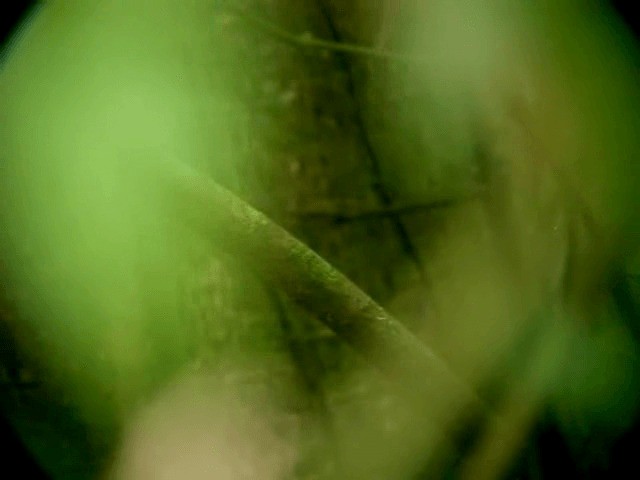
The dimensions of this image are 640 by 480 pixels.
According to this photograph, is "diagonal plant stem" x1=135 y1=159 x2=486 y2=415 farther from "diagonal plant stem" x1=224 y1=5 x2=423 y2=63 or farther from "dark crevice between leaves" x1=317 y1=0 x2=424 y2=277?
"dark crevice between leaves" x1=317 y1=0 x2=424 y2=277

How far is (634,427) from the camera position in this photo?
190 centimetres

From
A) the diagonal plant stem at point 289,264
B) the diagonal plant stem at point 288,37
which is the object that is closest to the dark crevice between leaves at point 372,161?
the diagonal plant stem at point 288,37

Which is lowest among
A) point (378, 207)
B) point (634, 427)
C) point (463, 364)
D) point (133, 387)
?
point (634, 427)

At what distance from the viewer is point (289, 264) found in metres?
A: 1.05

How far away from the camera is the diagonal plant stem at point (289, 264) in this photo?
1.04m

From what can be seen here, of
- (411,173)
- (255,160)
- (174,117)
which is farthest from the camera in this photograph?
(411,173)

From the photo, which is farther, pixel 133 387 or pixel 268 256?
pixel 133 387

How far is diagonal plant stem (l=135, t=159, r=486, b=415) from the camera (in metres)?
1.04

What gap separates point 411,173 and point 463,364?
0.61 metres

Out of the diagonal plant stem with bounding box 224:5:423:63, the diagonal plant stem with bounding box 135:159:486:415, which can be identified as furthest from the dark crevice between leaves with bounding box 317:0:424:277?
the diagonal plant stem with bounding box 135:159:486:415

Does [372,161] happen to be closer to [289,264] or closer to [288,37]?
[288,37]

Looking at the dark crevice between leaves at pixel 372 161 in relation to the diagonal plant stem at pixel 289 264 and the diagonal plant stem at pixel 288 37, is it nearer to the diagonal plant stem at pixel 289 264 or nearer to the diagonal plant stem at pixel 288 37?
the diagonal plant stem at pixel 288 37

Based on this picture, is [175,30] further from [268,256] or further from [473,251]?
[473,251]

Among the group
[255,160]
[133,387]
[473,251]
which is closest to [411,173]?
[473,251]
